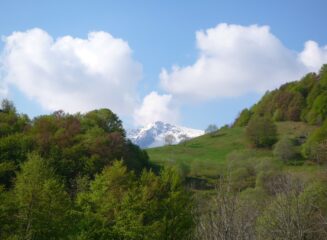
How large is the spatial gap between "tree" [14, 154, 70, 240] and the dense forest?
79 millimetres

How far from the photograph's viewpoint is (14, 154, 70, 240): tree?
37.9 m

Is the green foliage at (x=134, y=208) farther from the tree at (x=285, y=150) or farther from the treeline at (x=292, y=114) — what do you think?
the tree at (x=285, y=150)

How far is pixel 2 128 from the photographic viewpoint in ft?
235

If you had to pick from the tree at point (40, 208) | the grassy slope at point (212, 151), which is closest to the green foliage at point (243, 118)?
the grassy slope at point (212, 151)

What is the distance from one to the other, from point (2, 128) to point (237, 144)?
250 feet

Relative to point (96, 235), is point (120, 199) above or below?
above

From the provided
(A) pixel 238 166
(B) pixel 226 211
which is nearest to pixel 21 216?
(B) pixel 226 211

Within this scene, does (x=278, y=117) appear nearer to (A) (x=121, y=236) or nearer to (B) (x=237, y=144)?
(B) (x=237, y=144)

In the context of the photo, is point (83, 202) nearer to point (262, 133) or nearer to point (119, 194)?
point (119, 194)

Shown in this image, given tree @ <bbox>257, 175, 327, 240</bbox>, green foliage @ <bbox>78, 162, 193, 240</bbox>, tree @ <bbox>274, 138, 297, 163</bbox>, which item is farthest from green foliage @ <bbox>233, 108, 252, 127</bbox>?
green foliage @ <bbox>78, 162, 193, 240</bbox>

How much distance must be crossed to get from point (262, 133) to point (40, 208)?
90.8 metres

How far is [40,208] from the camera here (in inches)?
1543

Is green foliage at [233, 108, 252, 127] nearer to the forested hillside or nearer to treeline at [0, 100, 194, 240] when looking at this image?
the forested hillside

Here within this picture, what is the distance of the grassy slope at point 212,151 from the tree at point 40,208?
58817mm
